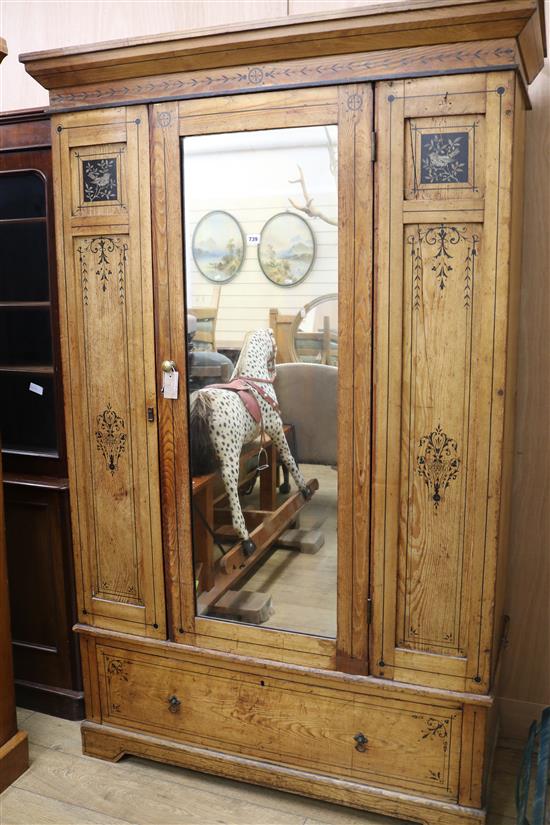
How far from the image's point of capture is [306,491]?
219 cm

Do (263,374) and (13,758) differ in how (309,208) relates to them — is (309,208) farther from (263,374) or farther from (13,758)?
(13,758)

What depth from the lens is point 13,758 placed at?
2494mm

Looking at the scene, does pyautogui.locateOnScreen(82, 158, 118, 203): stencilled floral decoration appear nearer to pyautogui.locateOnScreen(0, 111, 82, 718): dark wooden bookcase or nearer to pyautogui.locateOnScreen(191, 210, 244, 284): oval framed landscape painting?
pyautogui.locateOnScreen(191, 210, 244, 284): oval framed landscape painting

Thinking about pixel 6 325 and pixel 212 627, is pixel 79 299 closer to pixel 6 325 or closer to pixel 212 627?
pixel 6 325

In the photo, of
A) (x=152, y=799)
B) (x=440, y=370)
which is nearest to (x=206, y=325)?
(x=440, y=370)

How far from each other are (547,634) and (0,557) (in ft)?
6.26

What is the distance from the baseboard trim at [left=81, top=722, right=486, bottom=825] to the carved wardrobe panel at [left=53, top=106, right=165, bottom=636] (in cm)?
41

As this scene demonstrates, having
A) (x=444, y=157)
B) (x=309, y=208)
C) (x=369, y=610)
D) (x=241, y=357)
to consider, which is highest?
(x=444, y=157)

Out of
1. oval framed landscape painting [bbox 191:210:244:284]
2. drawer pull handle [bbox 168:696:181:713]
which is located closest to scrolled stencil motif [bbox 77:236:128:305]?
oval framed landscape painting [bbox 191:210:244:284]

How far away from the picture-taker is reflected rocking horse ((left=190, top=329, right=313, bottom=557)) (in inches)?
86.5

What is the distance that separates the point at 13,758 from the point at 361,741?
1183mm

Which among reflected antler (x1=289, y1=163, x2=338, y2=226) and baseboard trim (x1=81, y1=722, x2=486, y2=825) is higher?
reflected antler (x1=289, y1=163, x2=338, y2=226)

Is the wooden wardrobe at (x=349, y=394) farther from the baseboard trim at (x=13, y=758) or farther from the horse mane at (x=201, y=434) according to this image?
the baseboard trim at (x=13, y=758)

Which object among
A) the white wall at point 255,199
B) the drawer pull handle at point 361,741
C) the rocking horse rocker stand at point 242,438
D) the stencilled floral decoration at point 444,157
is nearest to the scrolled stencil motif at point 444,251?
the stencilled floral decoration at point 444,157
